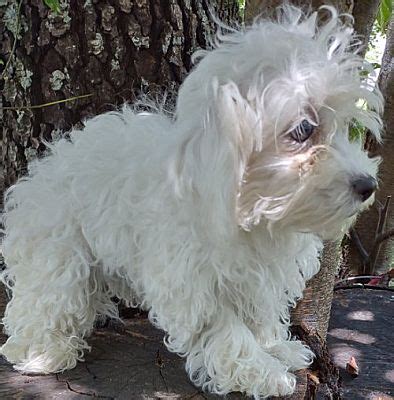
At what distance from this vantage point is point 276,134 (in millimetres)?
2104

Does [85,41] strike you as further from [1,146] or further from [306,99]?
[306,99]

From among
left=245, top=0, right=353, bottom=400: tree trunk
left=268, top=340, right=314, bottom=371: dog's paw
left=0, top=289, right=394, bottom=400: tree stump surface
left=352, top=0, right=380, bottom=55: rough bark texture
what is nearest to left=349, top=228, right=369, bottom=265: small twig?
left=0, top=289, right=394, bottom=400: tree stump surface

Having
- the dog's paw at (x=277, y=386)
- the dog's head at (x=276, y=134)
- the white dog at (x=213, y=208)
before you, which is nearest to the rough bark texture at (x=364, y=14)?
the white dog at (x=213, y=208)

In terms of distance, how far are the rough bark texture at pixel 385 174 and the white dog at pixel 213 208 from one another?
7.17ft

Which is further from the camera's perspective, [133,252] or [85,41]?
[85,41]

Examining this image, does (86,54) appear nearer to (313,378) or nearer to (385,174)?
(313,378)

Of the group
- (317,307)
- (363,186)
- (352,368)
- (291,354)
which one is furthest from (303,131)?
(352,368)

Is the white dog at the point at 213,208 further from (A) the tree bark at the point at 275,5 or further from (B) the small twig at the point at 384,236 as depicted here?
(B) the small twig at the point at 384,236

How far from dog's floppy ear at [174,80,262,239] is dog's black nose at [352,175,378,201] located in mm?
303

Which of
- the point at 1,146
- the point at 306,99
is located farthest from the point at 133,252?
the point at 1,146

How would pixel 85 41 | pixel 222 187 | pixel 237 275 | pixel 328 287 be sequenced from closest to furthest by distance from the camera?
pixel 222 187 → pixel 237 275 → pixel 85 41 → pixel 328 287

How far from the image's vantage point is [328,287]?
321cm

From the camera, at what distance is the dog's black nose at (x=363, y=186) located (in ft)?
6.82

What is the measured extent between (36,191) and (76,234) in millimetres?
239
